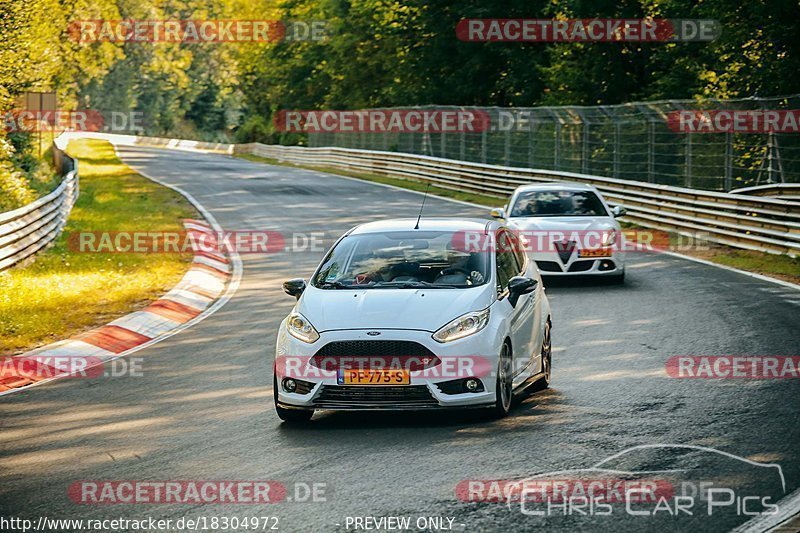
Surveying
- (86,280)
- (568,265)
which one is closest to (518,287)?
(568,265)

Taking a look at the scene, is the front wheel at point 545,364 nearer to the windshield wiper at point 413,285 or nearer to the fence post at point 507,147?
the windshield wiper at point 413,285

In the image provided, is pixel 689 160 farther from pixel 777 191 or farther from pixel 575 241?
pixel 575 241

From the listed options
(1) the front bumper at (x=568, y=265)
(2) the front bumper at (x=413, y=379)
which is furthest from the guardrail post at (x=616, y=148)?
(2) the front bumper at (x=413, y=379)

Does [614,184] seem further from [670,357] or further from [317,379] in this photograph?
[317,379]

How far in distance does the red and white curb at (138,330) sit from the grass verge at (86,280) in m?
0.30

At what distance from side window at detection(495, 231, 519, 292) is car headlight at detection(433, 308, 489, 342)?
0.70m

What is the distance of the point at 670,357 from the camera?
459 inches

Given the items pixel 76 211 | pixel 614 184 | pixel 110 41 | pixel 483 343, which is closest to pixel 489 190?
pixel 614 184

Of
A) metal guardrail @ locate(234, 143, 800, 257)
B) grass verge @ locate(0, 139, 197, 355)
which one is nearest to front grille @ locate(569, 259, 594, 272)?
metal guardrail @ locate(234, 143, 800, 257)

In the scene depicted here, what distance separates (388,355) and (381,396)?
0.31 meters

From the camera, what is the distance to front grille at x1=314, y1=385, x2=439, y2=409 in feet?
28.3

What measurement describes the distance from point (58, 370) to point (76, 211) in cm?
1836

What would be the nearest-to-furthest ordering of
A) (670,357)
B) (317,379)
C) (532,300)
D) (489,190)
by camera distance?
(317,379)
(532,300)
(670,357)
(489,190)

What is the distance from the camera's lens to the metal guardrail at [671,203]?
21.5 metres
